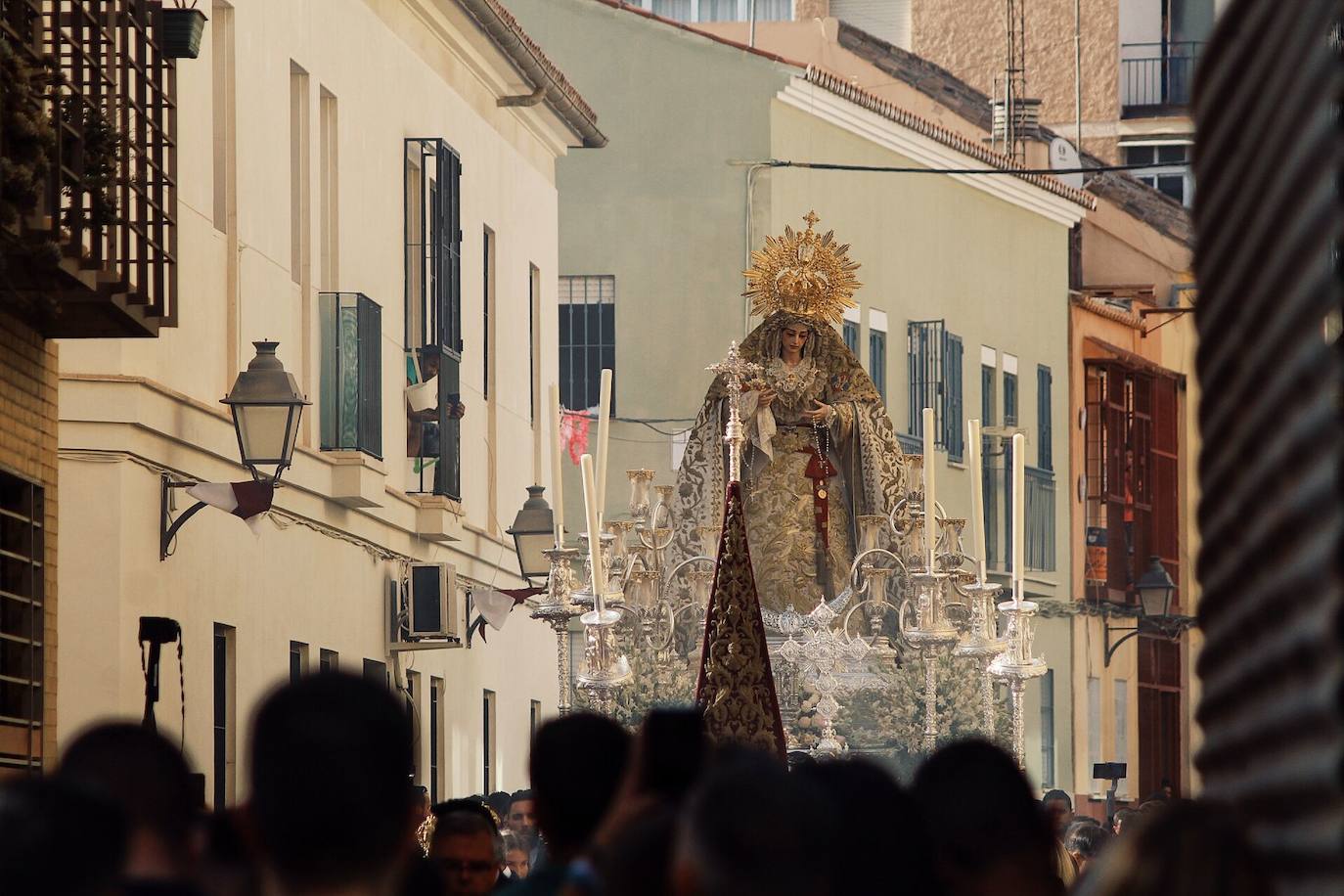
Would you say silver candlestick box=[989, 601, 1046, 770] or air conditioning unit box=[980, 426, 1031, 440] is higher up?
air conditioning unit box=[980, 426, 1031, 440]

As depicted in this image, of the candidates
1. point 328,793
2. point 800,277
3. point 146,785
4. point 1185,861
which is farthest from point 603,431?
point 1185,861

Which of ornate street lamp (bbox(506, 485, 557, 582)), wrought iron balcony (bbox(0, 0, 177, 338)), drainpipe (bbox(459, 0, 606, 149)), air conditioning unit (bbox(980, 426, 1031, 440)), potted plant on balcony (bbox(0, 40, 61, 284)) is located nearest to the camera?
potted plant on balcony (bbox(0, 40, 61, 284))

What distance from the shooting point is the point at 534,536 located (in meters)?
19.2

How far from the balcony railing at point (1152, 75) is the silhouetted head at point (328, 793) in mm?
39174

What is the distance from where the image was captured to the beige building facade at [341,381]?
14898 mm

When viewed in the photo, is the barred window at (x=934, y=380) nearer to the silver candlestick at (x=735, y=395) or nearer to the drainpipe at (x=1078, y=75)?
the drainpipe at (x=1078, y=75)

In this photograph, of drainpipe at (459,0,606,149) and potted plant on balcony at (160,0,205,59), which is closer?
potted plant on balcony at (160,0,205,59)

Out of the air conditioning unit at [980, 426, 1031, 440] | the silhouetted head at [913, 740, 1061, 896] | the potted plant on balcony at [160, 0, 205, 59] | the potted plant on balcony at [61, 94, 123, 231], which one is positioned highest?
the potted plant on balcony at [160, 0, 205, 59]

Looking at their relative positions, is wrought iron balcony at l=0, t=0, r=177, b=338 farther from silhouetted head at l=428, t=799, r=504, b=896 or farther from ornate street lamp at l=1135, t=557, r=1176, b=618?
ornate street lamp at l=1135, t=557, r=1176, b=618

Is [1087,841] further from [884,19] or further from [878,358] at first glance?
[884,19]

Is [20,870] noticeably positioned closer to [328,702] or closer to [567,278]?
[328,702]

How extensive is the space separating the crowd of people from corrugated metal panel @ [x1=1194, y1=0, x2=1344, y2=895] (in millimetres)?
240

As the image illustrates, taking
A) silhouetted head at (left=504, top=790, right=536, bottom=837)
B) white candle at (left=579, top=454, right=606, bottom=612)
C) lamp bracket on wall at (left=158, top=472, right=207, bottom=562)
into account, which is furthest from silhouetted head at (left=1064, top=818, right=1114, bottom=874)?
lamp bracket on wall at (left=158, top=472, right=207, bottom=562)

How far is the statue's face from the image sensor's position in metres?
17.0
